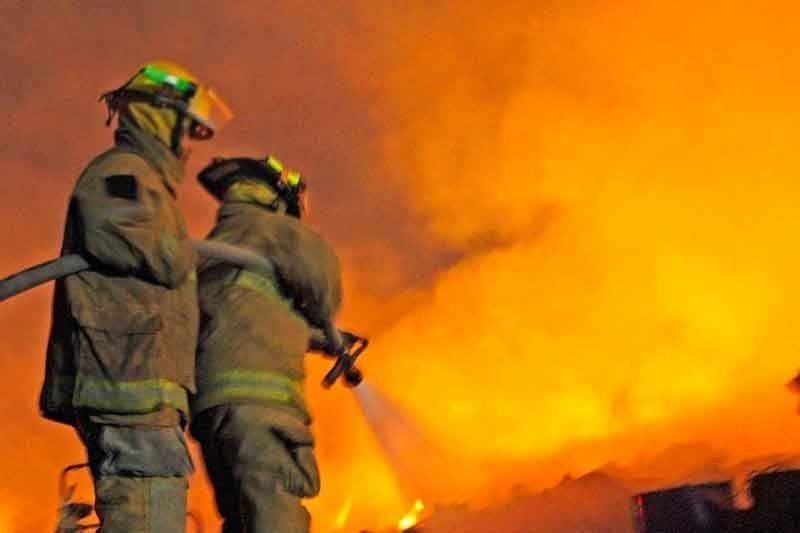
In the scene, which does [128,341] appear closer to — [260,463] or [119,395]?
[119,395]

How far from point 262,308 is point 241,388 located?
30cm

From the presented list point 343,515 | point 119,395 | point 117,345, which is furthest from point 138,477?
point 343,515

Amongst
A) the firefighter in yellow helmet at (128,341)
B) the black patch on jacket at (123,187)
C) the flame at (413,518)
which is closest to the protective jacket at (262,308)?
the firefighter in yellow helmet at (128,341)

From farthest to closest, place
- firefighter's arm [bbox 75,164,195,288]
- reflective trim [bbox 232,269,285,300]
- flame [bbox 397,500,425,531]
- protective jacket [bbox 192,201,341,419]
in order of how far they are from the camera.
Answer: flame [bbox 397,500,425,531] < reflective trim [bbox 232,269,285,300] < protective jacket [bbox 192,201,341,419] < firefighter's arm [bbox 75,164,195,288]

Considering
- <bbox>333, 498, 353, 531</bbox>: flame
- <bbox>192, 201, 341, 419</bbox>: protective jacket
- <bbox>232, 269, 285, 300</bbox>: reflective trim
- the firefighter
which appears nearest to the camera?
the firefighter

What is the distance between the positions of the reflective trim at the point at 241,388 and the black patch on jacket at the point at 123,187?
83 centimetres

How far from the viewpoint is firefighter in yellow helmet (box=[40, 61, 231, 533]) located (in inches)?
102

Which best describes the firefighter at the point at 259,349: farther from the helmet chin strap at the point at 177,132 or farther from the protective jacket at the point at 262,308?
the helmet chin strap at the point at 177,132

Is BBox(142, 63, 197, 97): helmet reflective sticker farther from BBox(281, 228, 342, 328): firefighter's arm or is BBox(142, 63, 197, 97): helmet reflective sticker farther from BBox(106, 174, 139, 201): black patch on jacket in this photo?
BBox(281, 228, 342, 328): firefighter's arm

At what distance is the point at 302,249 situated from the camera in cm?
365

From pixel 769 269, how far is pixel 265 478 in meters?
7.89

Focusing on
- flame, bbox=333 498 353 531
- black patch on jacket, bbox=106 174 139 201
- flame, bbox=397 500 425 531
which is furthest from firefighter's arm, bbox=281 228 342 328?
flame, bbox=333 498 353 531

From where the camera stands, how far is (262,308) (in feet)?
11.6

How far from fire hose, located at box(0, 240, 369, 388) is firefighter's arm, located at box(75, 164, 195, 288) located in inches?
2.8
